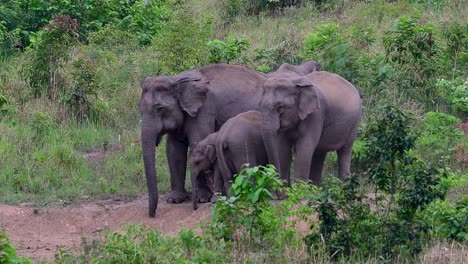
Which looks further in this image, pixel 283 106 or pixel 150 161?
pixel 150 161

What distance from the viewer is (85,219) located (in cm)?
1279

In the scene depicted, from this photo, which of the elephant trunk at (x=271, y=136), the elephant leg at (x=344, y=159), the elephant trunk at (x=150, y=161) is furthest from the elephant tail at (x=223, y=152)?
the elephant leg at (x=344, y=159)

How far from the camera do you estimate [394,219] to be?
390 inches

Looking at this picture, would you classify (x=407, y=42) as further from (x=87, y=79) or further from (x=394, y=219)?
(x=394, y=219)

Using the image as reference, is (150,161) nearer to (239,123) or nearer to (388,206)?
(239,123)

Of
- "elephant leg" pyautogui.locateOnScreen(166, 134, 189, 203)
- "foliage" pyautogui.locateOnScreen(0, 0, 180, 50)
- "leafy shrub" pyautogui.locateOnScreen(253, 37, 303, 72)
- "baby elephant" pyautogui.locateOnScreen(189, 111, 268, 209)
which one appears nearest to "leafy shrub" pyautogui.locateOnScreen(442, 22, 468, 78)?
"leafy shrub" pyautogui.locateOnScreen(253, 37, 303, 72)

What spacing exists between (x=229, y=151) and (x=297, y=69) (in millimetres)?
2194

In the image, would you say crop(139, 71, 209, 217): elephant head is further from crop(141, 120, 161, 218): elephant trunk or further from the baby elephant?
the baby elephant

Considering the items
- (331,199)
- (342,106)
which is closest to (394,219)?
(331,199)

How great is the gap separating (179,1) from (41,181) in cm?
916

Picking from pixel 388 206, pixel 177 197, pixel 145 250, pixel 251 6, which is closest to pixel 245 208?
pixel 145 250

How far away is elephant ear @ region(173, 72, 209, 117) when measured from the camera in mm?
12906

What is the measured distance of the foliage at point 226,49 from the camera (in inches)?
643

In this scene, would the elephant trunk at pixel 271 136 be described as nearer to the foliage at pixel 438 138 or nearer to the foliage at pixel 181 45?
the foliage at pixel 438 138
